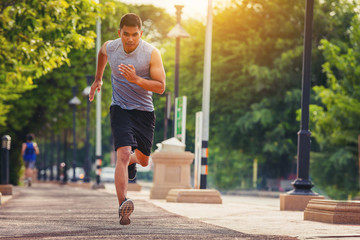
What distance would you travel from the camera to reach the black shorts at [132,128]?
7.63 m

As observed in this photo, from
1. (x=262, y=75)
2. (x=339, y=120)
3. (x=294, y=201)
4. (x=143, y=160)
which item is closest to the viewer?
(x=143, y=160)

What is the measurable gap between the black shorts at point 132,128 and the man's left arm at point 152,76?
→ 0.38m

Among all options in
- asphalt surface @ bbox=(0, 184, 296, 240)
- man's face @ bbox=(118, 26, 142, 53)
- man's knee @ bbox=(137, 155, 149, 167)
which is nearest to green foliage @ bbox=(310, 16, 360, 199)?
asphalt surface @ bbox=(0, 184, 296, 240)

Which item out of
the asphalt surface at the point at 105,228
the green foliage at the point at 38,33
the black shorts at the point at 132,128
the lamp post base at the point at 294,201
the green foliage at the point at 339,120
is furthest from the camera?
the green foliage at the point at 339,120

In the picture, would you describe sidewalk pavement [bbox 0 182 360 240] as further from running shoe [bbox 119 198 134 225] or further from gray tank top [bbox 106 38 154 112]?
gray tank top [bbox 106 38 154 112]

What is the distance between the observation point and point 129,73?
728 centimetres

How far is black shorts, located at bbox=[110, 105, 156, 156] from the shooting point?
7.63 meters

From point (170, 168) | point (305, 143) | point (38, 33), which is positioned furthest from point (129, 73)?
point (170, 168)

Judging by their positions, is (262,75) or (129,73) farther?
(262,75)

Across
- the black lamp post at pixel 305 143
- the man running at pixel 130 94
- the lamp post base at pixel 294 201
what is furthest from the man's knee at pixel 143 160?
the black lamp post at pixel 305 143

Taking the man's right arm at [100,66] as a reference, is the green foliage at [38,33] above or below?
above

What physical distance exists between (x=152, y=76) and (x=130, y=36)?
0.43 meters

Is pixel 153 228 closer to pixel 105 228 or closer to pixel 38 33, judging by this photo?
pixel 105 228

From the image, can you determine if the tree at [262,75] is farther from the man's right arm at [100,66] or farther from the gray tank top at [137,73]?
the gray tank top at [137,73]
